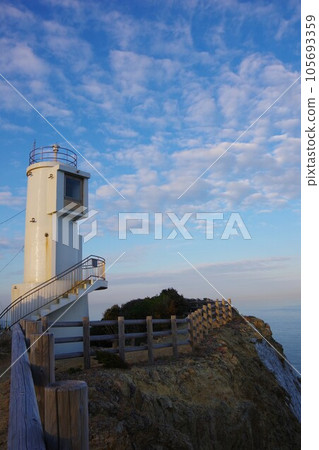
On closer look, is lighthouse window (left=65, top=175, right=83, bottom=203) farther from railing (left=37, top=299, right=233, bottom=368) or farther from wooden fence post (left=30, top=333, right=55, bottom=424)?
wooden fence post (left=30, top=333, right=55, bottom=424)

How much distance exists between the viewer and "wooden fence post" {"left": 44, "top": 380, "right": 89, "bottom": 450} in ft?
7.88

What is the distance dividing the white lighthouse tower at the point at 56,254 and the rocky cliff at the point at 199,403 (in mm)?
5839

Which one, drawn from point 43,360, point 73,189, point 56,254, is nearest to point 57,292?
point 56,254

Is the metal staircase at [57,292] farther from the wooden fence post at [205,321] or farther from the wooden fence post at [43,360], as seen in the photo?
the wooden fence post at [43,360]

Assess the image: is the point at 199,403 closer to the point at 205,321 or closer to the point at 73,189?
the point at 205,321

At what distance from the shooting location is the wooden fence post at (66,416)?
2402mm

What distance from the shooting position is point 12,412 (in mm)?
2717

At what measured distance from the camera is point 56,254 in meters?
19.1

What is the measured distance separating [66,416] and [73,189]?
1855 centimetres

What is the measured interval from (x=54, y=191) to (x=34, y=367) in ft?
51.3

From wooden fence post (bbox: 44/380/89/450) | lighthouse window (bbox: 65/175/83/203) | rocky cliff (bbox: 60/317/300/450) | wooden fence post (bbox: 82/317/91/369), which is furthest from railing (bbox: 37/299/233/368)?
wooden fence post (bbox: 44/380/89/450)

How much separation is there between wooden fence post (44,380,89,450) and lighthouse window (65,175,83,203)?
58.7 ft
